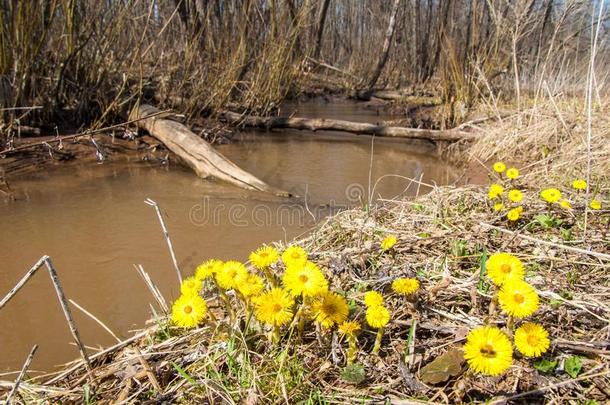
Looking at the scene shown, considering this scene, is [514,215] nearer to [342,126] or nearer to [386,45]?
[342,126]

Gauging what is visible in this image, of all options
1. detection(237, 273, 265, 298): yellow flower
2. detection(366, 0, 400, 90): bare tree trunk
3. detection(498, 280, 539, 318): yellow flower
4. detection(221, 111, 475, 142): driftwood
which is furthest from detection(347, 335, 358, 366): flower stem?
detection(366, 0, 400, 90): bare tree trunk

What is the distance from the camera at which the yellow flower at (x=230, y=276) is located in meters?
1.19

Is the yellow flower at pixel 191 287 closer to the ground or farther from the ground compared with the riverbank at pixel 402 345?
farther from the ground

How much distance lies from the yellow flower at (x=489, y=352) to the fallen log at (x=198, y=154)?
8.61 ft

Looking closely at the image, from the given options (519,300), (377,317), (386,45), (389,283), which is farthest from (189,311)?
(386,45)

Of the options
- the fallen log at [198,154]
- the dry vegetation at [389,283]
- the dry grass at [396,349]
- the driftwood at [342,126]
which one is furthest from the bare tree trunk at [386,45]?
the dry grass at [396,349]

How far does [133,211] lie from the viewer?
3002 millimetres

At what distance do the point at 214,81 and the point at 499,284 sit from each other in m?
4.98

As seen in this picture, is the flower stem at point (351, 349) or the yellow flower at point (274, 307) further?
the flower stem at point (351, 349)

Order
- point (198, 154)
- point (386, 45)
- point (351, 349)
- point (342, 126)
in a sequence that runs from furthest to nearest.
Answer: point (386, 45)
point (342, 126)
point (198, 154)
point (351, 349)

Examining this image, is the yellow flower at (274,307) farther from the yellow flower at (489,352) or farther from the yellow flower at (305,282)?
the yellow flower at (489,352)

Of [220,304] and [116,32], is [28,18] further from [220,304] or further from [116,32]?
[220,304]

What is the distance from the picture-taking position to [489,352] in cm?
94

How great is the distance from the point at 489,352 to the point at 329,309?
41 cm
